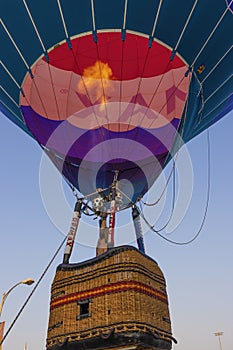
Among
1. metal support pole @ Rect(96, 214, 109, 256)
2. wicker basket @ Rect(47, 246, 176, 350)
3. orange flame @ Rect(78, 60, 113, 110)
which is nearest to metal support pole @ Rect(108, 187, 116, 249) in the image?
metal support pole @ Rect(96, 214, 109, 256)

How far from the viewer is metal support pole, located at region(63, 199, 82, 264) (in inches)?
380

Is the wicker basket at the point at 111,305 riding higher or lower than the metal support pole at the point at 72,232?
lower

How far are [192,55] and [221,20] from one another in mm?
1082

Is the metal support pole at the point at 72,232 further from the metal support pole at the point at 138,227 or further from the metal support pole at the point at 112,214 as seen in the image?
the metal support pole at the point at 138,227

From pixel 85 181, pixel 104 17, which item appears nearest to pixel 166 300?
pixel 85 181

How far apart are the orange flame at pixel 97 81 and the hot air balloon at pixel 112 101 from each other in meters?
0.03

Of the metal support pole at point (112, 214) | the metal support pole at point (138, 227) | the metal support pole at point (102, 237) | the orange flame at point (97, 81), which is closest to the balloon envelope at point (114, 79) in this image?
the orange flame at point (97, 81)

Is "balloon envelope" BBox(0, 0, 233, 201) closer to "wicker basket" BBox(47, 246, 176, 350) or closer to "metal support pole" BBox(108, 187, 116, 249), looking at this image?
"metal support pole" BBox(108, 187, 116, 249)

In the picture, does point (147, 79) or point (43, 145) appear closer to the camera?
point (147, 79)

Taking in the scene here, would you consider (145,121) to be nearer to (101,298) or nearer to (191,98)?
(191,98)

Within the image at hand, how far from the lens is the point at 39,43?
977 centimetres

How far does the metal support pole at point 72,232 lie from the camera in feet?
31.7

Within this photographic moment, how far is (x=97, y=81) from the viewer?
10.4m

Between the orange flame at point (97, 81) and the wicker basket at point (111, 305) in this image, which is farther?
the orange flame at point (97, 81)
